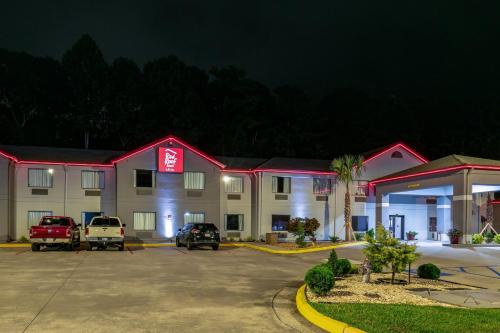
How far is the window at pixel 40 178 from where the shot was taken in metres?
32.6

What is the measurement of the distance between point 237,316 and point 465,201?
69.3ft

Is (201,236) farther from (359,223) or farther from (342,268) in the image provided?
(359,223)

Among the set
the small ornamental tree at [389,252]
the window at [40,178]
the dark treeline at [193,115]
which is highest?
the dark treeline at [193,115]

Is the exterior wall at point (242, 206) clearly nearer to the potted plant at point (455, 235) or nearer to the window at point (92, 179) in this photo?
the window at point (92, 179)

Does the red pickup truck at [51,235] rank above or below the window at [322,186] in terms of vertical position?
below

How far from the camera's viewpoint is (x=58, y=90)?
5934cm

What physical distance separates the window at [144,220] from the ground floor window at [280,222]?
8251 millimetres

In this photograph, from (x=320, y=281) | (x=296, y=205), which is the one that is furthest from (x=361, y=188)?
(x=320, y=281)

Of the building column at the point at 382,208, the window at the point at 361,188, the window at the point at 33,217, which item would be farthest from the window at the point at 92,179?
the building column at the point at 382,208

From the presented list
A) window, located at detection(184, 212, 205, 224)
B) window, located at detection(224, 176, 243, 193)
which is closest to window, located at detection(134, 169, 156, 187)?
window, located at detection(184, 212, 205, 224)

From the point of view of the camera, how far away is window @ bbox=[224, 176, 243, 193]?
3609 centimetres

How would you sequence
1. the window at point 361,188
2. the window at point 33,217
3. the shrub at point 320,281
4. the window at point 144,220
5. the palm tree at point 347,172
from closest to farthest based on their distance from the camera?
the shrub at point 320,281 < the window at point 33,217 < the window at point 144,220 < the palm tree at point 347,172 < the window at point 361,188

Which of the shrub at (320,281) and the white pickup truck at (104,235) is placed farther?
the white pickup truck at (104,235)

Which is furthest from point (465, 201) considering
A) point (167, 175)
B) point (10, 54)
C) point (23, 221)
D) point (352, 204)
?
point (10, 54)
